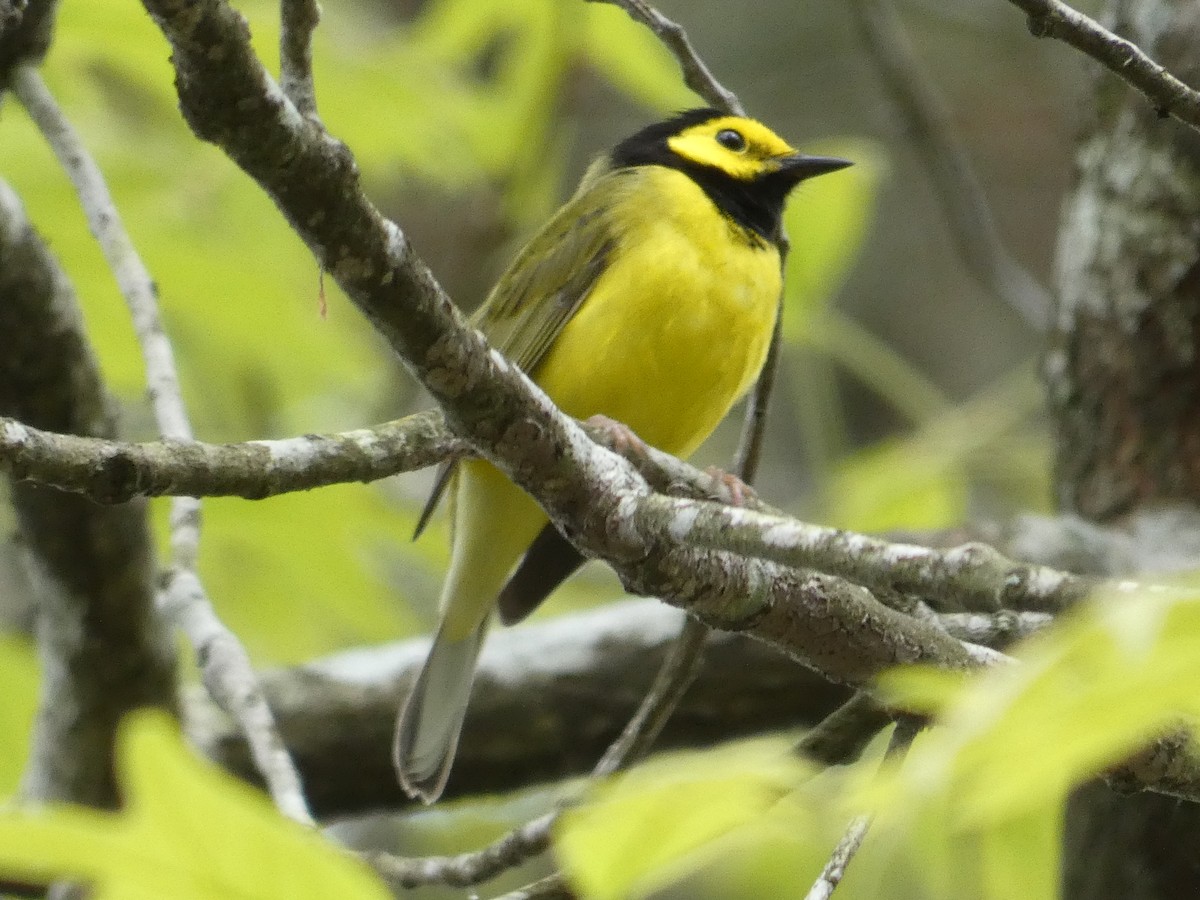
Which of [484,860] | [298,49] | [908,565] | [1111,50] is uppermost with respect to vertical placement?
[1111,50]

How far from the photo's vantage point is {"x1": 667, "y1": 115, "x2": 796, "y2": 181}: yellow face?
430cm

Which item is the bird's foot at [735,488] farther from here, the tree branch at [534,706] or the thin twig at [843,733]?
the tree branch at [534,706]

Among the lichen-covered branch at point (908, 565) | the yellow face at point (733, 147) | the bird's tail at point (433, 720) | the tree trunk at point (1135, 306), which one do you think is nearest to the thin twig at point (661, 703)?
the bird's tail at point (433, 720)

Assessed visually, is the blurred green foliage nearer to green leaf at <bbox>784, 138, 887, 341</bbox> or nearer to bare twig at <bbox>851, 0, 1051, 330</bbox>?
green leaf at <bbox>784, 138, 887, 341</bbox>

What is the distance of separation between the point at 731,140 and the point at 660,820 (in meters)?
3.77

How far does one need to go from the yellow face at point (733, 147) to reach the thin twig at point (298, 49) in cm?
271

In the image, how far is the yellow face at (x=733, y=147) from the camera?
4297mm

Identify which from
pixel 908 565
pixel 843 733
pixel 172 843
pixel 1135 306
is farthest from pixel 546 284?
pixel 172 843

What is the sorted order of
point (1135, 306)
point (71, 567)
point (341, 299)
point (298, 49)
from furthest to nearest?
point (341, 299) → point (1135, 306) → point (71, 567) → point (298, 49)

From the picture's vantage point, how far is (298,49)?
163cm

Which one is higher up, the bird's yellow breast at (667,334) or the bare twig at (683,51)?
the bare twig at (683,51)

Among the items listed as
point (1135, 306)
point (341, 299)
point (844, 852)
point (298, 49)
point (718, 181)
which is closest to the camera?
point (298, 49)

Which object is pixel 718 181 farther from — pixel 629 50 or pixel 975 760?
pixel 975 760

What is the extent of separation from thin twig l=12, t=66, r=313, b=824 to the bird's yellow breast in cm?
101
